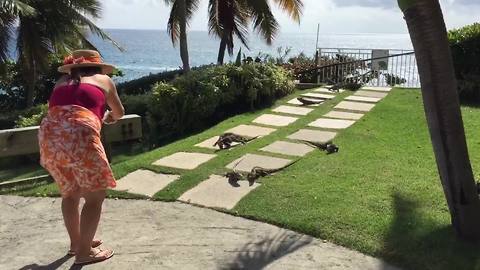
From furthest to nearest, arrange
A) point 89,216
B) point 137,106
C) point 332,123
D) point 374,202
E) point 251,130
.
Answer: point 137,106 → point 332,123 → point 251,130 → point 374,202 → point 89,216

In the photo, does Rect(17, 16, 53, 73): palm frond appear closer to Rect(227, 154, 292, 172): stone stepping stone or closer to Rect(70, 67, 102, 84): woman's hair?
Rect(227, 154, 292, 172): stone stepping stone

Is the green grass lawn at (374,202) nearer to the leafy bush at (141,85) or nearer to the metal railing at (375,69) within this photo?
the metal railing at (375,69)

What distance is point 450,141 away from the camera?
377 centimetres

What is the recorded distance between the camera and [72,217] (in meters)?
3.80

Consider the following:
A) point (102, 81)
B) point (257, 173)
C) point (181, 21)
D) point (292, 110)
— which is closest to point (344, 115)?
point (292, 110)

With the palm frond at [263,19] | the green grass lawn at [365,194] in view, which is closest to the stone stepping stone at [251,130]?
the green grass lawn at [365,194]

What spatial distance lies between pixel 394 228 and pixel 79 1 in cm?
1659

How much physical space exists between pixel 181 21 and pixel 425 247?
12.4 metres

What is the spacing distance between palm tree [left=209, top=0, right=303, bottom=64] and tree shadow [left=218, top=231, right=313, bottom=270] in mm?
12824

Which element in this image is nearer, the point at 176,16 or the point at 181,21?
the point at 181,21

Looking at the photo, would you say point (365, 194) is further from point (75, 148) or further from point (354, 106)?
point (354, 106)

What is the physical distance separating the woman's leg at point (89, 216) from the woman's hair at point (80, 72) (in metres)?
0.78

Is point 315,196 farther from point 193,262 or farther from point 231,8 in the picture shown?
point 231,8

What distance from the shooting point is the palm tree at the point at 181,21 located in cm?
1521
